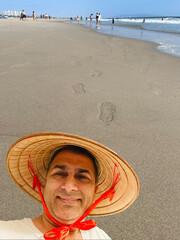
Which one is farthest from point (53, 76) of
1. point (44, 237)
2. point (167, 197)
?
point (44, 237)

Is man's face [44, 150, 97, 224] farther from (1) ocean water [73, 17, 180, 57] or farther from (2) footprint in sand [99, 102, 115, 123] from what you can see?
(1) ocean water [73, 17, 180, 57]

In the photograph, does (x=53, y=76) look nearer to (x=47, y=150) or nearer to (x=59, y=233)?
(x=47, y=150)

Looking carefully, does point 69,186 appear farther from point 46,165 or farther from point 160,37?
point 160,37

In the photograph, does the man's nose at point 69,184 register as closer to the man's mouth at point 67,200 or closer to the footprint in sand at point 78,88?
the man's mouth at point 67,200

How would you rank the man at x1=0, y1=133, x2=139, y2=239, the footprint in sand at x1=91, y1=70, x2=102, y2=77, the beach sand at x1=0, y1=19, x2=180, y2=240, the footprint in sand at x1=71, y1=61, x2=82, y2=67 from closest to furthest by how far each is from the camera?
the man at x1=0, y1=133, x2=139, y2=239 < the beach sand at x1=0, y1=19, x2=180, y2=240 < the footprint in sand at x1=91, y1=70, x2=102, y2=77 < the footprint in sand at x1=71, y1=61, x2=82, y2=67

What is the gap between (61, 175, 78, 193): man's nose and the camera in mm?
1045

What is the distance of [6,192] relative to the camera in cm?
163

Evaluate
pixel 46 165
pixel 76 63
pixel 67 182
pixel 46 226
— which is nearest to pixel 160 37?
pixel 76 63

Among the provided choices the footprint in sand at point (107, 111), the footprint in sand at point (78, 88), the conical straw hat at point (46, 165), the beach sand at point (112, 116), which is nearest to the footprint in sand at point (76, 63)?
the beach sand at point (112, 116)

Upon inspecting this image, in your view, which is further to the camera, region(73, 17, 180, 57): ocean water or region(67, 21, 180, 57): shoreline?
region(73, 17, 180, 57): ocean water

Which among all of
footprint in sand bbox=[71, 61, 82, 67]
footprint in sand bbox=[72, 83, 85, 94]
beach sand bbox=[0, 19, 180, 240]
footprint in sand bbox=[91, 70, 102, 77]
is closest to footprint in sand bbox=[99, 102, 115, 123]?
beach sand bbox=[0, 19, 180, 240]

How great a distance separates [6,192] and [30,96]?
6.04 ft

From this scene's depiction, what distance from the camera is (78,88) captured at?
11.7 feet

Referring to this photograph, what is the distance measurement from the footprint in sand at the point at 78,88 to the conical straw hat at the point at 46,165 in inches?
86.6
